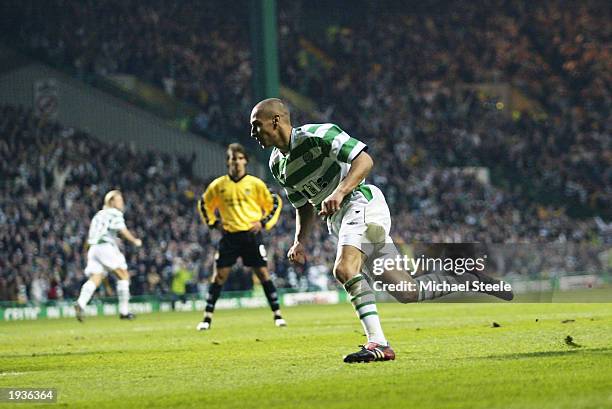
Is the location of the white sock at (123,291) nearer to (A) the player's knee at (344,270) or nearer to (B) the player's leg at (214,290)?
(B) the player's leg at (214,290)

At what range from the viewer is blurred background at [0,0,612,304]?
29.4 m

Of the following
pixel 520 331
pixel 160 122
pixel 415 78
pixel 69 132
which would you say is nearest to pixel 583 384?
pixel 520 331

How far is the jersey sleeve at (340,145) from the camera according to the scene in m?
8.80

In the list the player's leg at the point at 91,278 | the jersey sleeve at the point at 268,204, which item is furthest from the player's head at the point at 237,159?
the player's leg at the point at 91,278

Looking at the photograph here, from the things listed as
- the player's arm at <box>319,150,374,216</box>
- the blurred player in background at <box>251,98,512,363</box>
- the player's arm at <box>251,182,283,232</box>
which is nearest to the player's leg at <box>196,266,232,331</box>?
the player's arm at <box>251,182,283,232</box>

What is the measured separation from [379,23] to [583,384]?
38.1 m

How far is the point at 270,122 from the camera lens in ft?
29.2

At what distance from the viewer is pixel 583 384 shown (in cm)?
681

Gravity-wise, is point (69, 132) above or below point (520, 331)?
above

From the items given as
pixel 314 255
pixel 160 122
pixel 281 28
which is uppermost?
pixel 281 28

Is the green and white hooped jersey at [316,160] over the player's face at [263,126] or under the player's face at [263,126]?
under

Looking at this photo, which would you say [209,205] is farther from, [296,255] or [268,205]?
[296,255]

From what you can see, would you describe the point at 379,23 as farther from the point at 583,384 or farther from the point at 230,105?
the point at 583,384

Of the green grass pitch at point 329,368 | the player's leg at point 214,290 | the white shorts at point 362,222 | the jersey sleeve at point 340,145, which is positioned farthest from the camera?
the player's leg at point 214,290
